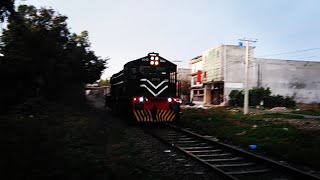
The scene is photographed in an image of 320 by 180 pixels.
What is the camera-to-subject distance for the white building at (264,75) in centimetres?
5409

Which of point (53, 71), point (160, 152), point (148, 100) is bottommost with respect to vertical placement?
point (160, 152)

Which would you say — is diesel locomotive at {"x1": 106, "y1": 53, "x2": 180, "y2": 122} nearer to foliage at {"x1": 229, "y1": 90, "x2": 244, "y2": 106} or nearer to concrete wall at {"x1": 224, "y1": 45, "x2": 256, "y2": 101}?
foliage at {"x1": 229, "y1": 90, "x2": 244, "y2": 106}

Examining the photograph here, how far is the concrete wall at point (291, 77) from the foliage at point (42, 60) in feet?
79.7

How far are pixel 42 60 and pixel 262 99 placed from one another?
32.0 metres

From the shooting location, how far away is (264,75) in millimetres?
54500

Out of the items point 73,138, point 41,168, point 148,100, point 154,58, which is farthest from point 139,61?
point 41,168

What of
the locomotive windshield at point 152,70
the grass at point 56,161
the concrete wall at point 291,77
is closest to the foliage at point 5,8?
the grass at point 56,161

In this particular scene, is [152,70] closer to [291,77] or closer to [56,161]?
[56,161]

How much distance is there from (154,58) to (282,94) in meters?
39.0

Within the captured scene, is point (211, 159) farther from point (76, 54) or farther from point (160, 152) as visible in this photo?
point (76, 54)

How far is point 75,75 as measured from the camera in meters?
33.5

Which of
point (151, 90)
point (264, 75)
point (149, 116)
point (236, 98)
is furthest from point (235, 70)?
point (149, 116)

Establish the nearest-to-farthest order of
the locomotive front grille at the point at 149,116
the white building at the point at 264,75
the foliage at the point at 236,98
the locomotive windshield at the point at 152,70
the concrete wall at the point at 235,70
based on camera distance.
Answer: the locomotive front grille at the point at 149,116 < the locomotive windshield at the point at 152,70 < the foliage at the point at 236,98 < the concrete wall at the point at 235,70 < the white building at the point at 264,75

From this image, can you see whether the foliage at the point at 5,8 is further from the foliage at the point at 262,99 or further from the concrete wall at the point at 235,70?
the concrete wall at the point at 235,70
